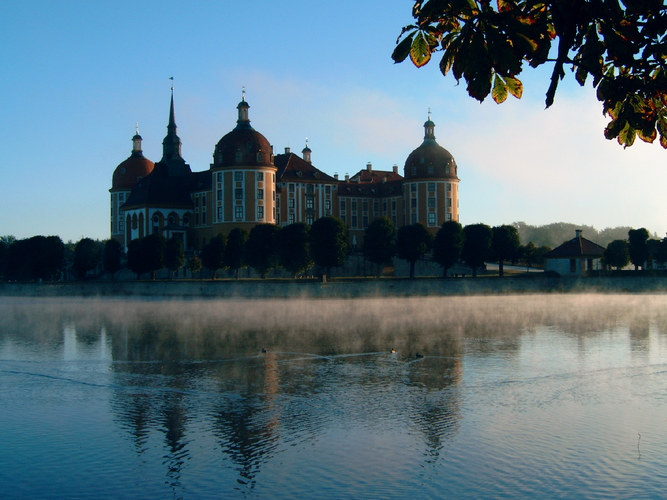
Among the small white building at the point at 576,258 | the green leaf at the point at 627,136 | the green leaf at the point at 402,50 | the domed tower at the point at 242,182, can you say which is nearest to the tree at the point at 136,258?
the domed tower at the point at 242,182

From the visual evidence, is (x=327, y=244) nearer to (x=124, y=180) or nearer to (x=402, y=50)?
(x=124, y=180)

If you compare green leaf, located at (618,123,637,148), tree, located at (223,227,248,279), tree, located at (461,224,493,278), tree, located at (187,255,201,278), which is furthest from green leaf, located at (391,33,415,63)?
tree, located at (187,255,201,278)

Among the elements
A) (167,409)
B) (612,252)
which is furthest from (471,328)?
(612,252)

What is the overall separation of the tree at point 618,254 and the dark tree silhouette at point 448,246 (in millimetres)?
16946

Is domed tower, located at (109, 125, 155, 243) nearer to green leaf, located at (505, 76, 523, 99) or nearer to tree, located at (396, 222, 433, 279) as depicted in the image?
tree, located at (396, 222, 433, 279)

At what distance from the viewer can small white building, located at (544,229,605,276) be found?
84312 millimetres

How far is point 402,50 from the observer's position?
494 centimetres

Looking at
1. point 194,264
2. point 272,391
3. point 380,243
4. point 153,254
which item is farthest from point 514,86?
point 194,264

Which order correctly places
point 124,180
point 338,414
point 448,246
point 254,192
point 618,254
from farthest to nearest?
point 124,180 → point 254,192 → point 618,254 → point 448,246 → point 338,414

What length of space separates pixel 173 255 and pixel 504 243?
37.0 meters

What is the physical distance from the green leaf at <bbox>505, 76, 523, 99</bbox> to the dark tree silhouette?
83.4 meters

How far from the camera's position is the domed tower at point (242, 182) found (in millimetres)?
102000

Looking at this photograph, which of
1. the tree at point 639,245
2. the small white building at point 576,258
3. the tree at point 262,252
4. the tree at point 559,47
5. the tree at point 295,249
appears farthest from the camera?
the tree at point 639,245

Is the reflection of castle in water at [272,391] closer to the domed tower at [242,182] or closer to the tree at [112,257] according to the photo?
the domed tower at [242,182]
